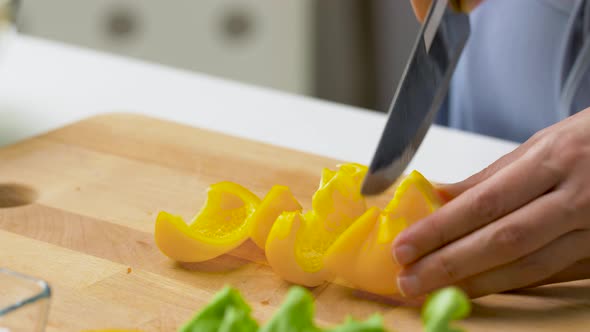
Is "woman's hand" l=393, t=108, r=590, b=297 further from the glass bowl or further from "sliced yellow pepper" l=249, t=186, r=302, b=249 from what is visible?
the glass bowl

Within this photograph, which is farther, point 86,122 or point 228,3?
point 228,3

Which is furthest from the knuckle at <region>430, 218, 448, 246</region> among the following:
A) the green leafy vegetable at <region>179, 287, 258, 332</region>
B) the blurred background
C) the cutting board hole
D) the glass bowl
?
the blurred background

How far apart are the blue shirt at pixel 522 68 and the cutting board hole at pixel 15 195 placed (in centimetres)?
107

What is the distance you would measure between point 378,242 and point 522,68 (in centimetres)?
95

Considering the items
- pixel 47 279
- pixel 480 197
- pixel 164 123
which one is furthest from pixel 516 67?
pixel 47 279

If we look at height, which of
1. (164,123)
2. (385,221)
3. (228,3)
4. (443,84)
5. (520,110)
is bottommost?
(228,3)

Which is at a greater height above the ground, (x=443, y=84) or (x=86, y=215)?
(x=443, y=84)

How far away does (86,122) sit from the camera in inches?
68.7

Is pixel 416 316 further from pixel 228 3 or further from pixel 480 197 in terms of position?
pixel 228 3

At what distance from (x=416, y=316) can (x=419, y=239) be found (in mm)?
100

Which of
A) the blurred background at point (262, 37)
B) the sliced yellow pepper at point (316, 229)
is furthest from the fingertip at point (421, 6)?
the blurred background at point (262, 37)

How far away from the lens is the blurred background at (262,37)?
331 centimetres

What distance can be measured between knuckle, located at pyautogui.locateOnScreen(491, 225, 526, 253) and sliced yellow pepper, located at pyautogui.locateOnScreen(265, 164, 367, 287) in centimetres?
20

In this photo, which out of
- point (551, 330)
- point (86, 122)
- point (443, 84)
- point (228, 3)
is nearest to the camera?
point (551, 330)
